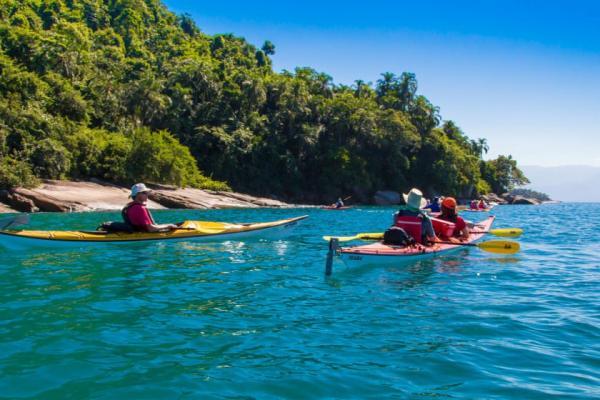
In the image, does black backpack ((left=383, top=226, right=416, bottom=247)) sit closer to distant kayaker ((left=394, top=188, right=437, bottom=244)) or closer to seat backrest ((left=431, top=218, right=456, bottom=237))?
distant kayaker ((left=394, top=188, right=437, bottom=244))

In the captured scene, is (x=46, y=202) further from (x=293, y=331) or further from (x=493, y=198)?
(x=493, y=198)

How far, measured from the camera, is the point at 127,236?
13.3m

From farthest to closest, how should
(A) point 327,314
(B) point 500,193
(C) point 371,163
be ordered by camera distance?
(B) point 500,193 < (C) point 371,163 < (A) point 327,314

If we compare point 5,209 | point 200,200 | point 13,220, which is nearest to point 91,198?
point 5,209

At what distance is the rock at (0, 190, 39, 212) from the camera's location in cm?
2875

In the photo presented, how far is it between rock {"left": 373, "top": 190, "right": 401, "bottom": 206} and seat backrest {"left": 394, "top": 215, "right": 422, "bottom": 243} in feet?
161

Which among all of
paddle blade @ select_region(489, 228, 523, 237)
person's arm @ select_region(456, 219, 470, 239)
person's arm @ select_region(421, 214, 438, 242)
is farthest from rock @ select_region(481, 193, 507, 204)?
person's arm @ select_region(421, 214, 438, 242)

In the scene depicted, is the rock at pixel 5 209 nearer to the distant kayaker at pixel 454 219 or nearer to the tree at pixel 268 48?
the distant kayaker at pixel 454 219

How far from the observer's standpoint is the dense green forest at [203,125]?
125 ft

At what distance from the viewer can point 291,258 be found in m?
12.7

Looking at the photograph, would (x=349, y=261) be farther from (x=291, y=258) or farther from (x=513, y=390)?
(x=513, y=390)

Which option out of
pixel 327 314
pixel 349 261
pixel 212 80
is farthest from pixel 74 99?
pixel 327 314

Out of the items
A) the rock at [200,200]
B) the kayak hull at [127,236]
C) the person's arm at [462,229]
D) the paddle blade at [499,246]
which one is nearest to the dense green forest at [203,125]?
the rock at [200,200]

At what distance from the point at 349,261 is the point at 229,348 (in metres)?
5.25
